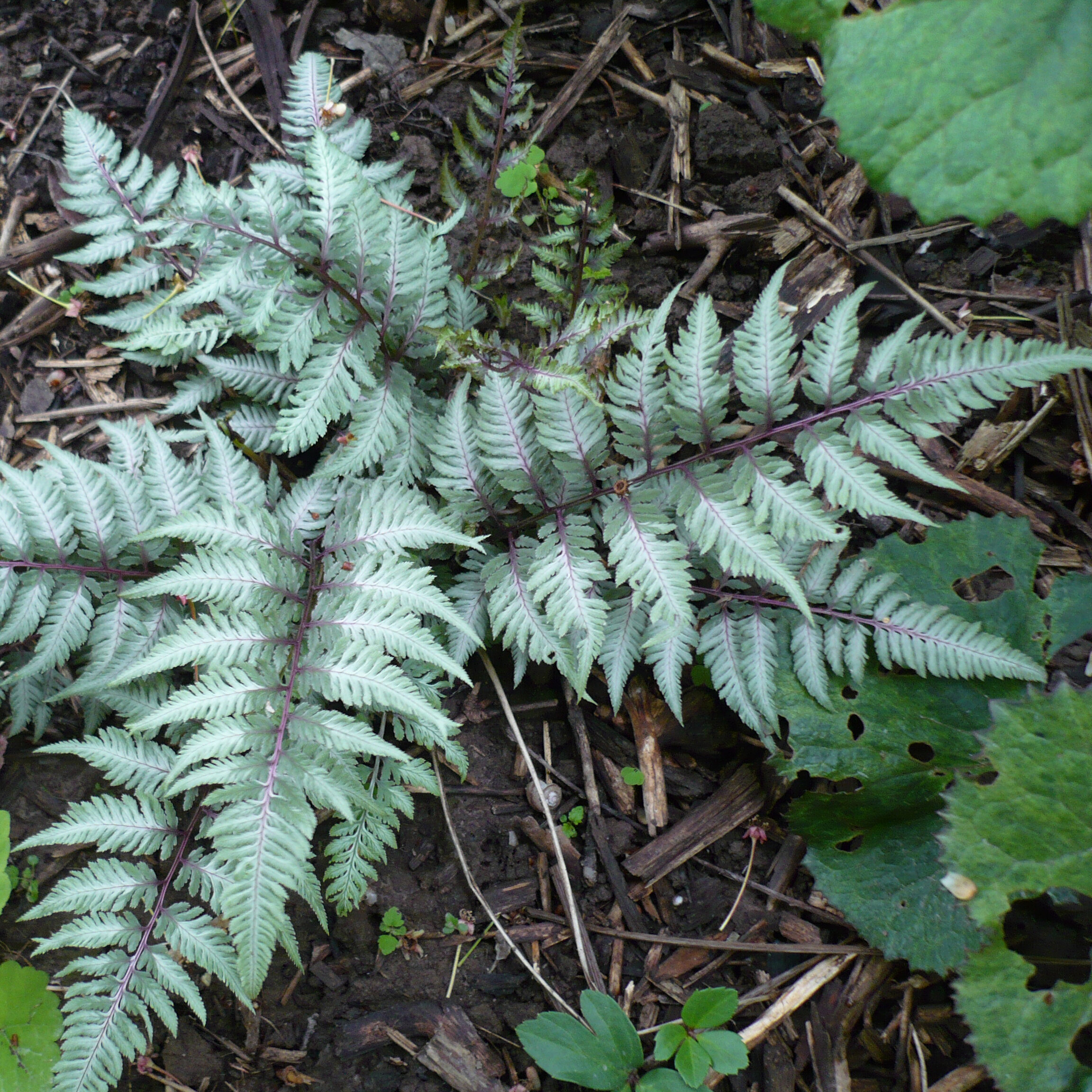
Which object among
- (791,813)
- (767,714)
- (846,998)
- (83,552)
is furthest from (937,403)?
(83,552)

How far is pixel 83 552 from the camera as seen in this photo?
2.53 meters

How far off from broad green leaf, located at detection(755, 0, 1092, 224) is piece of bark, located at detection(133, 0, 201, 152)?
111 inches

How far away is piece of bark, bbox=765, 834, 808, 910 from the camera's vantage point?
2.77m

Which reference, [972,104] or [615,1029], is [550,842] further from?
[972,104]

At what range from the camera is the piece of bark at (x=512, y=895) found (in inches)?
108

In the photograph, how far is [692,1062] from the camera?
2326mm

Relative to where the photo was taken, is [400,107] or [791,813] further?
[400,107]

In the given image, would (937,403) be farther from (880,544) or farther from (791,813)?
(791,813)

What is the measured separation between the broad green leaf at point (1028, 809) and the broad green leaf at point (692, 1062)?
94 centimetres

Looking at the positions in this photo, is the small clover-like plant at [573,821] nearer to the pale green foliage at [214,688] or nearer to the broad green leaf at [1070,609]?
the pale green foliage at [214,688]

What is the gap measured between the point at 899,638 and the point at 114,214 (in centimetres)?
330

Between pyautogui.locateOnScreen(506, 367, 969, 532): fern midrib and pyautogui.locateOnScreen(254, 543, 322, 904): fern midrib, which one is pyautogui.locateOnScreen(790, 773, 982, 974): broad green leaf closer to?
pyautogui.locateOnScreen(506, 367, 969, 532): fern midrib

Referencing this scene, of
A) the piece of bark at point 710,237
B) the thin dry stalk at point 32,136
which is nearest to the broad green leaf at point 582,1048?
the piece of bark at point 710,237

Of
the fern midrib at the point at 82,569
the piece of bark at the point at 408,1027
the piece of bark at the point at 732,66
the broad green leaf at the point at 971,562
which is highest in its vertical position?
the piece of bark at the point at 732,66
